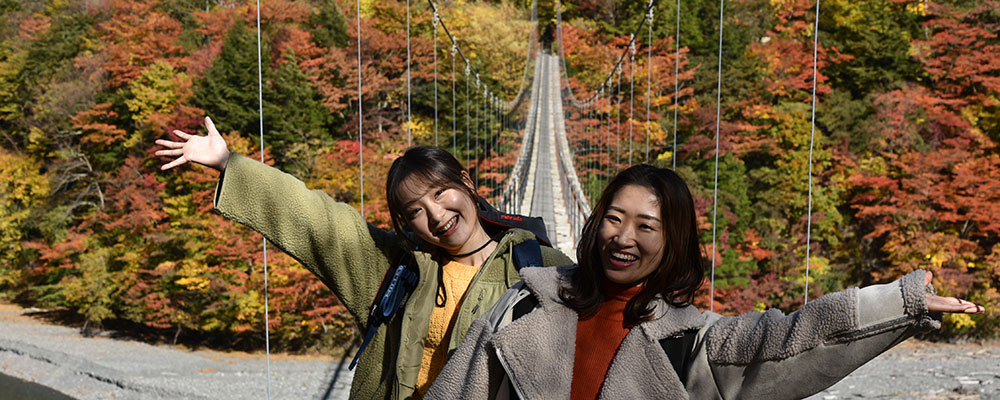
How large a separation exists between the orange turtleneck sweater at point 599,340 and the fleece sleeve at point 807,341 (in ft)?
0.31

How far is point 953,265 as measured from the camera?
944 cm

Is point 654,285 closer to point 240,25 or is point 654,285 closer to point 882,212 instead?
point 882,212

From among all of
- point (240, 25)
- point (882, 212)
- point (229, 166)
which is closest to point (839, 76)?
point (882, 212)

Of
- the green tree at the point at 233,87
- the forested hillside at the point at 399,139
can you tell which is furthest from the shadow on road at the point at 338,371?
the green tree at the point at 233,87

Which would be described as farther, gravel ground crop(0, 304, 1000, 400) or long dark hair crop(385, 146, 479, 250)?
gravel ground crop(0, 304, 1000, 400)

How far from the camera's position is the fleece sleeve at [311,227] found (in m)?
1.04

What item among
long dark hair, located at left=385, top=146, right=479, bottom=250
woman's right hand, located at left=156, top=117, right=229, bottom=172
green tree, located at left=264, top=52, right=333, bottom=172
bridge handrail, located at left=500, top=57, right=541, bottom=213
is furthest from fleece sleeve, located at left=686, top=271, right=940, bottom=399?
green tree, located at left=264, top=52, right=333, bottom=172

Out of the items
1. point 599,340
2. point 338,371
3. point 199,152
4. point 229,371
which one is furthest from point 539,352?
point 229,371

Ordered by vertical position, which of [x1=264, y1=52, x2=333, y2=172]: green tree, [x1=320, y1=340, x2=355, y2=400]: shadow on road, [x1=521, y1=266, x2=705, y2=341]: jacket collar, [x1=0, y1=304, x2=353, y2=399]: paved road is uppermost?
[x1=264, y1=52, x2=333, y2=172]: green tree

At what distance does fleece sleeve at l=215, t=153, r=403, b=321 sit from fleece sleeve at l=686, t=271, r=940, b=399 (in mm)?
554

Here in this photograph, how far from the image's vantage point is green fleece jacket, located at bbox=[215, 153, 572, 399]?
3.28 ft

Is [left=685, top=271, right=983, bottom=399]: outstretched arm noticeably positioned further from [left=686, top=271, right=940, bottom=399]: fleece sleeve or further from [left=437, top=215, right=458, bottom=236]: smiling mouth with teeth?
[left=437, top=215, right=458, bottom=236]: smiling mouth with teeth

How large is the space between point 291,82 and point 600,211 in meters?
11.6

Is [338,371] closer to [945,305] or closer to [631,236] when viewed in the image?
[631,236]
